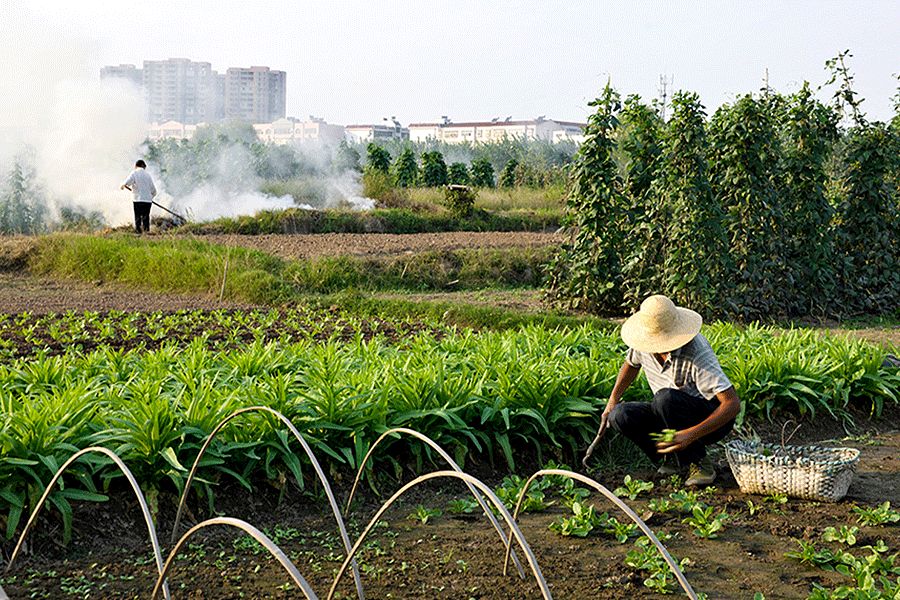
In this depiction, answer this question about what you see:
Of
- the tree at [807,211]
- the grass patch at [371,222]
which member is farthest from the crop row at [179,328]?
the grass patch at [371,222]

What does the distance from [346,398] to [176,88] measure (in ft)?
315

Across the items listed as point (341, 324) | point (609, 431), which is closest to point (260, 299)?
point (341, 324)

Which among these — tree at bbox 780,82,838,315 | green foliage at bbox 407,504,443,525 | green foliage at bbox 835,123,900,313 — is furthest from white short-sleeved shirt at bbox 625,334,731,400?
green foliage at bbox 835,123,900,313

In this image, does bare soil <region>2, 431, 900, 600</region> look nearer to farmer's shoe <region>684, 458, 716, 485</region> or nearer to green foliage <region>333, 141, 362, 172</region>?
farmer's shoe <region>684, 458, 716, 485</region>

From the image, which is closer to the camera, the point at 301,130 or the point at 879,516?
the point at 879,516

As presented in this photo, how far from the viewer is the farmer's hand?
15.2ft

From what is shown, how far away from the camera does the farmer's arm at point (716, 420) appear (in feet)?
15.1

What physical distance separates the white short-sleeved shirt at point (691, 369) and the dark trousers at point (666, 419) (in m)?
0.07

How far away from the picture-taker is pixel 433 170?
2873 centimetres


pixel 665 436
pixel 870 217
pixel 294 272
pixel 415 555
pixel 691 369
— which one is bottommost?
pixel 415 555

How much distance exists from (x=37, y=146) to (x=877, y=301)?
61.5 ft

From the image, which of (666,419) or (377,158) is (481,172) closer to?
(377,158)

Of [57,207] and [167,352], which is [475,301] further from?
[57,207]

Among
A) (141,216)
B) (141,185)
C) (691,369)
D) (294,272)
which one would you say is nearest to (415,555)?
(691,369)
